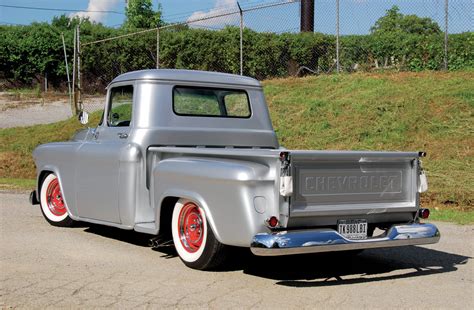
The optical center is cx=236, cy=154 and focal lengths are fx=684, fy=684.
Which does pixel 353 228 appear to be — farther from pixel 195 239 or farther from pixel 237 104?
pixel 237 104

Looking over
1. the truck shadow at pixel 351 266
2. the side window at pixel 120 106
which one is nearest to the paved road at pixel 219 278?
the truck shadow at pixel 351 266

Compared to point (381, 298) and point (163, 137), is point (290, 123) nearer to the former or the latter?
point (163, 137)

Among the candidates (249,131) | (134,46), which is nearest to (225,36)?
(134,46)

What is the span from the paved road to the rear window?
1.64 m

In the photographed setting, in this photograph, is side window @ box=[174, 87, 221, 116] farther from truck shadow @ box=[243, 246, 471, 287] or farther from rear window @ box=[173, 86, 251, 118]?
truck shadow @ box=[243, 246, 471, 287]

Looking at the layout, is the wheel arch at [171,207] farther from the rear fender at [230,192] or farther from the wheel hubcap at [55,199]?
the wheel hubcap at [55,199]

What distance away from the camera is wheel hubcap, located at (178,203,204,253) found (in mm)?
6441

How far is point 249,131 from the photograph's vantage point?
26.6ft

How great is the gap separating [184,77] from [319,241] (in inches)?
117

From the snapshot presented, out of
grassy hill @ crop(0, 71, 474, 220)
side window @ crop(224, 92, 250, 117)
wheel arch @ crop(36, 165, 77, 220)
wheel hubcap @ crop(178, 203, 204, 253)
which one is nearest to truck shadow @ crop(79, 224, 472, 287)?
wheel hubcap @ crop(178, 203, 204, 253)

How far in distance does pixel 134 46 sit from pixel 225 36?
143 inches

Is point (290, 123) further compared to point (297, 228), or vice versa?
point (290, 123)

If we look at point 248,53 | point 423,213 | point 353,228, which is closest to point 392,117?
point 248,53

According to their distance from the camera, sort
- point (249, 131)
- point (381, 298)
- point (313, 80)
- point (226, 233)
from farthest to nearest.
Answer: point (313, 80), point (249, 131), point (226, 233), point (381, 298)
